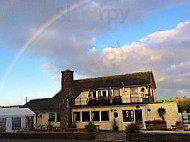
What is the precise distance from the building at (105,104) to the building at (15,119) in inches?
66.2

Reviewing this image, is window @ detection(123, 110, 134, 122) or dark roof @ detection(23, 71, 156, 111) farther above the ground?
dark roof @ detection(23, 71, 156, 111)

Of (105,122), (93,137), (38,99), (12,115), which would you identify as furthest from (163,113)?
(38,99)

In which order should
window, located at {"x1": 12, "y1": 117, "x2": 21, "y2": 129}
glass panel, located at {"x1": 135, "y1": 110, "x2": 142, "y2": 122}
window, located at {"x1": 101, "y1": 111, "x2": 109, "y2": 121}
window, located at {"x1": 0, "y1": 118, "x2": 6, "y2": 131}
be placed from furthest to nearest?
window, located at {"x1": 12, "y1": 117, "x2": 21, "y2": 129}, window, located at {"x1": 101, "y1": 111, "x2": 109, "y2": 121}, window, located at {"x1": 0, "y1": 118, "x2": 6, "y2": 131}, glass panel, located at {"x1": 135, "y1": 110, "x2": 142, "y2": 122}

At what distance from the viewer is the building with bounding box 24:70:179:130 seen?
21859 mm

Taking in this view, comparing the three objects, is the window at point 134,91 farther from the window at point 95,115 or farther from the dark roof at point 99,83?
the window at point 95,115

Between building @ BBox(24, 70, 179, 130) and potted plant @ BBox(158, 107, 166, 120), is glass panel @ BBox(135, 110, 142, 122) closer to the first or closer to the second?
building @ BBox(24, 70, 179, 130)

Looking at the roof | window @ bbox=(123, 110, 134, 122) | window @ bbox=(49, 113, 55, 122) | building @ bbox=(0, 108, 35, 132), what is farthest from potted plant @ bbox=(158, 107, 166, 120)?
the roof

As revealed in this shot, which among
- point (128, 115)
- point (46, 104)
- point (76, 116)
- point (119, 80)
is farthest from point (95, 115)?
point (46, 104)

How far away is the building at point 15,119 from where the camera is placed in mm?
22984

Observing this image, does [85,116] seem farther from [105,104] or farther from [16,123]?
[16,123]

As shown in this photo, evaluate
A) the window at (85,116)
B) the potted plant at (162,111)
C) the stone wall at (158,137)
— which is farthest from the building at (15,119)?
the potted plant at (162,111)

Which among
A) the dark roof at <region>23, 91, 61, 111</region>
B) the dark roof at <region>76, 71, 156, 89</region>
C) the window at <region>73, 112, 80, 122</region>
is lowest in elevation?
the window at <region>73, 112, 80, 122</region>

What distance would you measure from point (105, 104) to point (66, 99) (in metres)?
4.88

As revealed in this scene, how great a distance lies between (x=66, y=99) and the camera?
2467 centimetres
